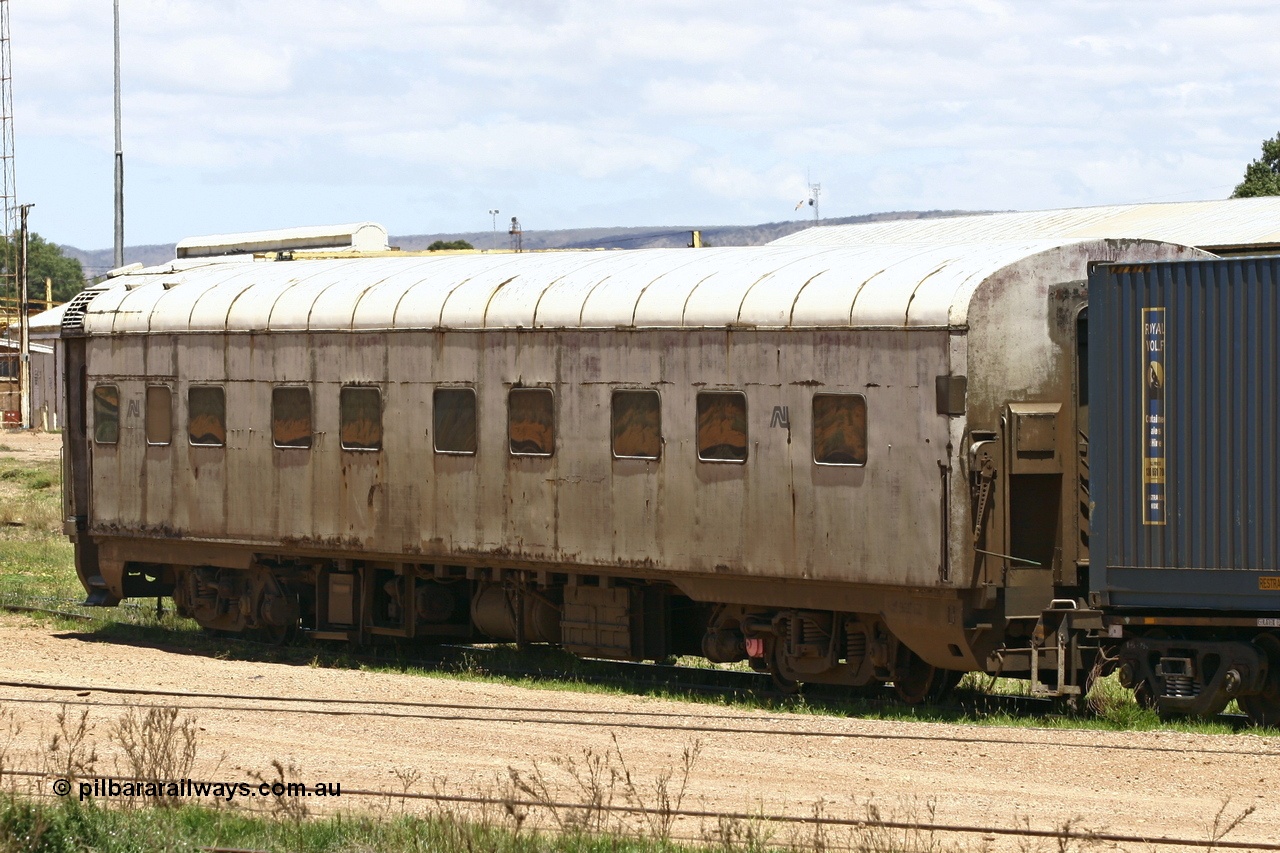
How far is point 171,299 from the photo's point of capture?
65.5ft

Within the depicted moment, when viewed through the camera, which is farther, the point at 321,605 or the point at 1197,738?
the point at 321,605

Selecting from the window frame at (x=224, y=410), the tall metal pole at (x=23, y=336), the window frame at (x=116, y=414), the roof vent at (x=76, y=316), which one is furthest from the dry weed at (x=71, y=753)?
the tall metal pole at (x=23, y=336)

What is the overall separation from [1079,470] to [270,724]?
667cm

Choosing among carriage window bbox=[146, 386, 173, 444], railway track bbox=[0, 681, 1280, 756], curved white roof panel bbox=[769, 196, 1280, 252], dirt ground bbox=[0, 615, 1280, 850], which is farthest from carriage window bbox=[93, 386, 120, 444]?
curved white roof panel bbox=[769, 196, 1280, 252]

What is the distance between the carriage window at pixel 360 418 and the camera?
17.8m

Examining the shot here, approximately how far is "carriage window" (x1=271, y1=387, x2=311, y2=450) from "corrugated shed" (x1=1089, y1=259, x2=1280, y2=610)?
8202 millimetres

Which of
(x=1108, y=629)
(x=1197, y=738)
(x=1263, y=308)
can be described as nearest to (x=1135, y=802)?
(x=1197, y=738)

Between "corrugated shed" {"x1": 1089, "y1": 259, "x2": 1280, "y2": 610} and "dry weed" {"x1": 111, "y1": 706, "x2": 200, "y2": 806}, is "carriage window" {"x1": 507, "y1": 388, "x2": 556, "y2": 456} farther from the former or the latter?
"dry weed" {"x1": 111, "y1": 706, "x2": 200, "y2": 806}

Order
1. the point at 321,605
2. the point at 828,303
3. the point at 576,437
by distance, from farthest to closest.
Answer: the point at 321,605 < the point at 576,437 < the point at 828,303

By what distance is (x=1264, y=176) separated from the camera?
63.2 metres

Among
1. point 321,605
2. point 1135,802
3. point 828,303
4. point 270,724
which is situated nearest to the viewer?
point 1135,802

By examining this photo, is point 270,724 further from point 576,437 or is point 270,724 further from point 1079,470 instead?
point 1079,470

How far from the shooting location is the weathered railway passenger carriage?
14180mm

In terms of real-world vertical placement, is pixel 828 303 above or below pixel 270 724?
above
